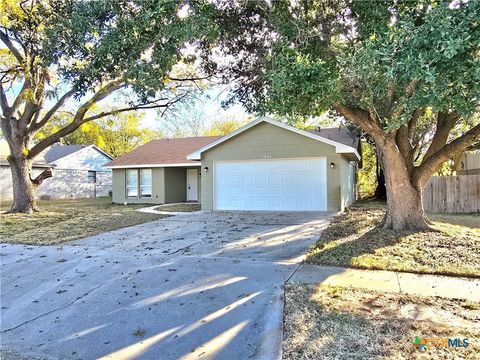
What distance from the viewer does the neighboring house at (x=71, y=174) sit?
25797 mm

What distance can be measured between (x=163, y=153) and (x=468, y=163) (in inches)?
701

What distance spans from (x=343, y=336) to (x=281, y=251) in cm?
377

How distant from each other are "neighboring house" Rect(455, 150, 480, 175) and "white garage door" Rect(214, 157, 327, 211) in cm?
964

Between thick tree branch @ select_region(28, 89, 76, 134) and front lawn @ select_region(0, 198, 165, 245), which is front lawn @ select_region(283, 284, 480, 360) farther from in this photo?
thick tree branch @ select_region(28, 89, 76, 134)

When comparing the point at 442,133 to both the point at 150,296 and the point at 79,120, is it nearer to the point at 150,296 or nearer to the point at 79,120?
the point at 150,296

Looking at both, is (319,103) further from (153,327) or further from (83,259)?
(83,259)

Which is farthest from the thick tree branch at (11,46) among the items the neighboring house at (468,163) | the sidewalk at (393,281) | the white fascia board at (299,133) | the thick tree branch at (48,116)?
the neighboring house at (468,163)

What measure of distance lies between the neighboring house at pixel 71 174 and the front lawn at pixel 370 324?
24041mm

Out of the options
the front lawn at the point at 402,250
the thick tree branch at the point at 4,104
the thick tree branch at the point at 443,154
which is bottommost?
the front lawn at the point at 402,250

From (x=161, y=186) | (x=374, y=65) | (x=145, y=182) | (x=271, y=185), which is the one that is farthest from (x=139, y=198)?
(x=374, y=65)

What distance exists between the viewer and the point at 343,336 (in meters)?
3.54

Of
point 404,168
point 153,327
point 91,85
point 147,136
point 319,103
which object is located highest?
point 147,136

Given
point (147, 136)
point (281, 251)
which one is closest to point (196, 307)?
point (281, 251)

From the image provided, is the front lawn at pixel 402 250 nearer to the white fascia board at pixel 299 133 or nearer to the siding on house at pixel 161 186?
the white fascia board at pixel 299 133
